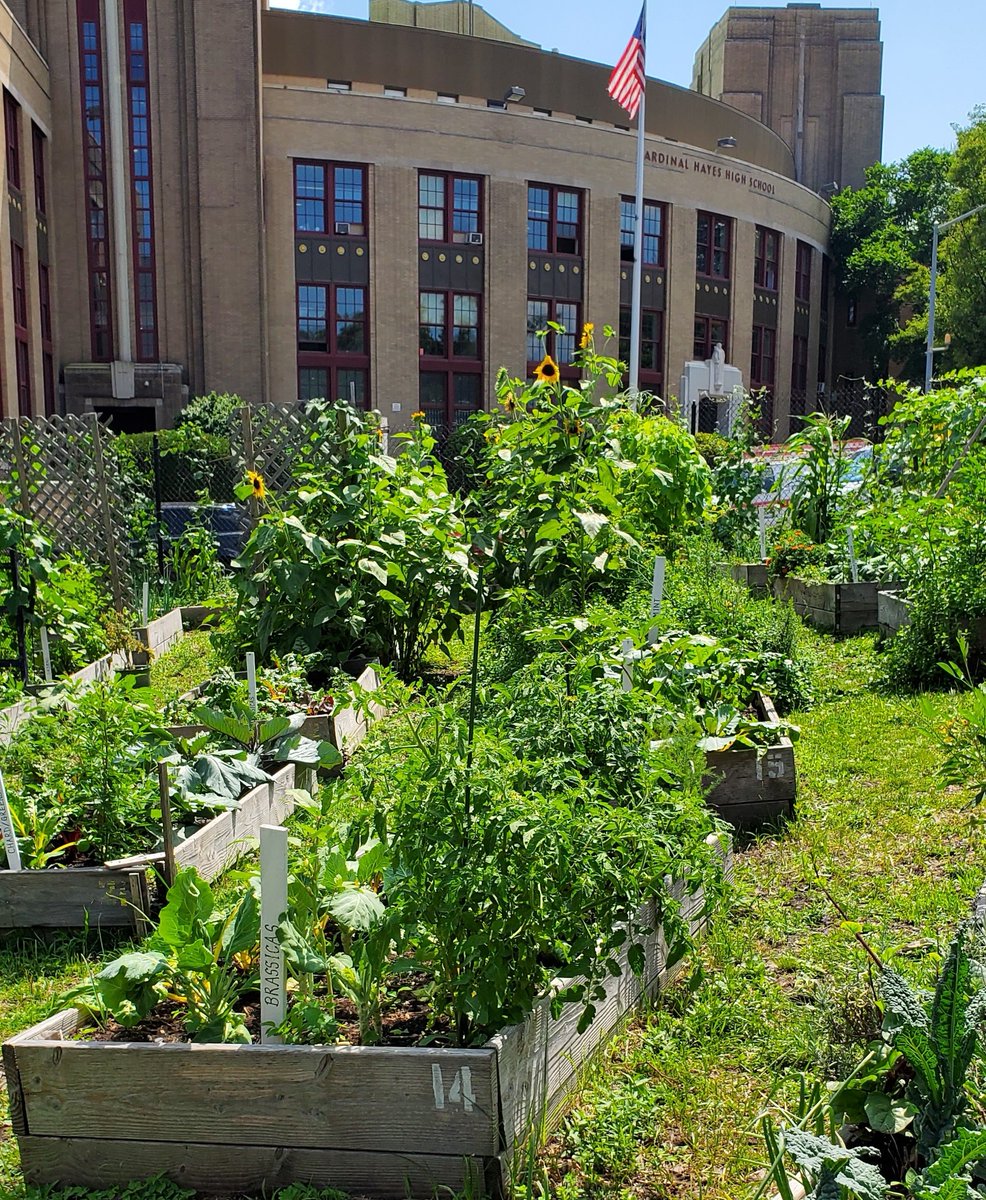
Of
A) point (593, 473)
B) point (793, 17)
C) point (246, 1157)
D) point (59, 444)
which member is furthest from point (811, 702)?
point (793, 17)

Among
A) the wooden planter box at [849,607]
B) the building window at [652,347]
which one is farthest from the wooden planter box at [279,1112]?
the building window at [652,347]

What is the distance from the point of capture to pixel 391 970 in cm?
286

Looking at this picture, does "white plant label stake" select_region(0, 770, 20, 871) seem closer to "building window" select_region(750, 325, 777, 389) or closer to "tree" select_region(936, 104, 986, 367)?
"tree" select_region(936, 104, 986, 367)

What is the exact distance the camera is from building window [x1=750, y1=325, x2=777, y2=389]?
144 feet

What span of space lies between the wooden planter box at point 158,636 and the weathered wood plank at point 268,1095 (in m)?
6.33

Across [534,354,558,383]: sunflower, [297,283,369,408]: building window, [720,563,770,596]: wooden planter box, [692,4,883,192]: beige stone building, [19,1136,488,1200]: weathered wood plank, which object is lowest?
[19,1136,488,1200]: weathered wood plank

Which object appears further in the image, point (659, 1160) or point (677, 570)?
point (677, 570)

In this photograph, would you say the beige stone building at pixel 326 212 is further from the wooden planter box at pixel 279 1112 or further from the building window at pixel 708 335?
the wooden planter box at pixel 279 1112

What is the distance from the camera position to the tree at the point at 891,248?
49156 millimetres

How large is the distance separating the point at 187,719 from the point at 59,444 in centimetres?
633

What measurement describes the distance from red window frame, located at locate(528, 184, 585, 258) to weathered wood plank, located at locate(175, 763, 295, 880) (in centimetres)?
3338

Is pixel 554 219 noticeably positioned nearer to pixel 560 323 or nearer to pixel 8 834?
pixel 560 323

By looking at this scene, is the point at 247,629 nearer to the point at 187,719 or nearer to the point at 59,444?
the point at 187,719

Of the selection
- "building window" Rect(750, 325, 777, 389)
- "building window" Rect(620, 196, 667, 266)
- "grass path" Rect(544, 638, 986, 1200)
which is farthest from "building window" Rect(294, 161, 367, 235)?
"grass path" Rect(544, 638, 986, 1200)
